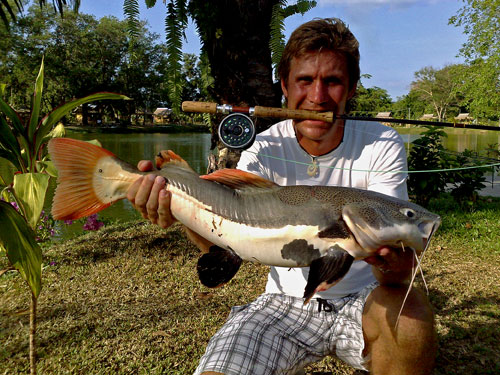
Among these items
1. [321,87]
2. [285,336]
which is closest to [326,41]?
[321,87]

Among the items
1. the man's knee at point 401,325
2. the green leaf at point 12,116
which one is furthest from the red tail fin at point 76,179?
the man's knee at point 401,325

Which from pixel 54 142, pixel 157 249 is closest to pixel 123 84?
pixel 157 249

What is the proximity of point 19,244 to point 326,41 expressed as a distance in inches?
101

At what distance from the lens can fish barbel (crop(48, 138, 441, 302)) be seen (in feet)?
6.17

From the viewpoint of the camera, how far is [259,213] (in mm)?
2072

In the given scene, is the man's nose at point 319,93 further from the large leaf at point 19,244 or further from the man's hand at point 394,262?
the large leaf at point 19,244

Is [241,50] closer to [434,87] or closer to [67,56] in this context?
[67,56]

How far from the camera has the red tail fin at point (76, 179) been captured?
212cm

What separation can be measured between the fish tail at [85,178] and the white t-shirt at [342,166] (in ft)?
3.23

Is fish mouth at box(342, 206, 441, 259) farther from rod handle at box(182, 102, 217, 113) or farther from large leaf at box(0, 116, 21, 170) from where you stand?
large leaf at box(0, 116, 21, 170)

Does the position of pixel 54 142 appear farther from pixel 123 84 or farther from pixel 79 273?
pixel 123 84

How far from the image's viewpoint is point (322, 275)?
6.03 feet

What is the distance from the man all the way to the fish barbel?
0.14m

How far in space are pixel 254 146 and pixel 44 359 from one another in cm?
248
